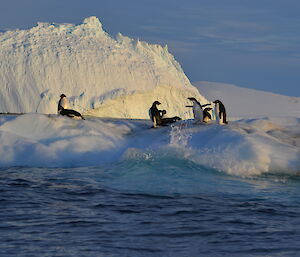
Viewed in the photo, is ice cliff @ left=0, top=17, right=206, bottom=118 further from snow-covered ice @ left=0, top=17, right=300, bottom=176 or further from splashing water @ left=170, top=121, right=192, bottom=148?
splashing water @ left=170, top=121, right=192, bottom=148

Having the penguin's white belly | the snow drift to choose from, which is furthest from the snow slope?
the snow drift

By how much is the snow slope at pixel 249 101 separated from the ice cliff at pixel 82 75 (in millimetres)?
12323

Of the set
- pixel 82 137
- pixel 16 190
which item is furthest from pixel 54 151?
pixel 16 190

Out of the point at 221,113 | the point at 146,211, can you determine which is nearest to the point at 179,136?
the point at 221,113

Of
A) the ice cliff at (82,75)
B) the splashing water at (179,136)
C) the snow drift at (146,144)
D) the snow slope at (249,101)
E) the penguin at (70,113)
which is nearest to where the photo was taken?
the snow drift at (146,144)

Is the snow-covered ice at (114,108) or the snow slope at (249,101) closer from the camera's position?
the snow-covered ice at (114,108)

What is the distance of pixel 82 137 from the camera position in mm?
15086

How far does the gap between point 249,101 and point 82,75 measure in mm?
22327

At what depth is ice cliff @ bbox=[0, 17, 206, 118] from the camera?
119ft

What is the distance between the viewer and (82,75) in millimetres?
37812

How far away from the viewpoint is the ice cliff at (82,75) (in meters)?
36.2

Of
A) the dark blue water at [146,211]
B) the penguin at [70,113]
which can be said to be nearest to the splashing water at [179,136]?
the dark blue water at [146,211]

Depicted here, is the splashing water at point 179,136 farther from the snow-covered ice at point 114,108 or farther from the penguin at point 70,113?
the penguin at point 70,113

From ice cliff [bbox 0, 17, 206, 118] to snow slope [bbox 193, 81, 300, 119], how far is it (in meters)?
12.3
